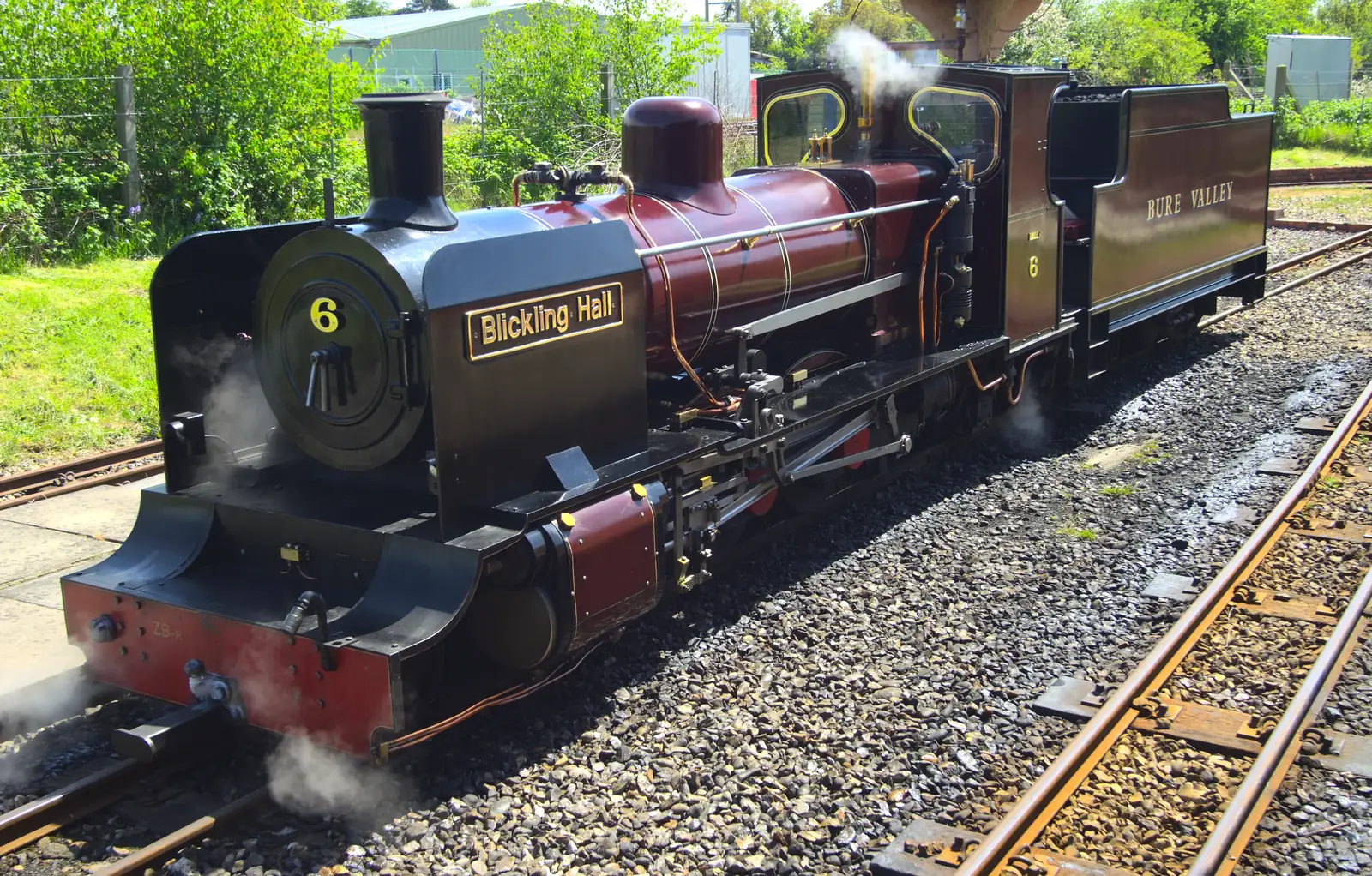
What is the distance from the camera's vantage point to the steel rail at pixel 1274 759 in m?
3.88

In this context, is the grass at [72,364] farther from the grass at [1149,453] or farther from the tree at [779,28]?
the tree at [779,28]

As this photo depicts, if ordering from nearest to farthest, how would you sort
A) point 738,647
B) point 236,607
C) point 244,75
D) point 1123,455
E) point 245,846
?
point 245,846 → point 236,607 → point 738,647 → point 1123,455 → point 244,75

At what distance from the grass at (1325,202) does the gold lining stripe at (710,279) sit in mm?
15856

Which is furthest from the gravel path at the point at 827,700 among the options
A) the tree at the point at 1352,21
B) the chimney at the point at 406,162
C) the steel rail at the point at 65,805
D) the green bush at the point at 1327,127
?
the tree at the point at 1352,21

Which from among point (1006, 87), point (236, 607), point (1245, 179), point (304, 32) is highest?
point (304, 32)

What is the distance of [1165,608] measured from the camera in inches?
232

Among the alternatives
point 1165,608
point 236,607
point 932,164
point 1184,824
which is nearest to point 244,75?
point 932,164

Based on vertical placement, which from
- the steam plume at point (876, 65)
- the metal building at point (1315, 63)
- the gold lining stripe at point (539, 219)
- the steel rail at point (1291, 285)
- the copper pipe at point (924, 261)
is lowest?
the steel rail at point (1291, 285)

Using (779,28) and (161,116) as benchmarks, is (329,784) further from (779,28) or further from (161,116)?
(779,28)

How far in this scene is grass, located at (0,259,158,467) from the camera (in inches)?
354

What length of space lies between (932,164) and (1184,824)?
4949 millimetres

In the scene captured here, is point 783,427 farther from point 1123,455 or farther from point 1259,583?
point 1123,455

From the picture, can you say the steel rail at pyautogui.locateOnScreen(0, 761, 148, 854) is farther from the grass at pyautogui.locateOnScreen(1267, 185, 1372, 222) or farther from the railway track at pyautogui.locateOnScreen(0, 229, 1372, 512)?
the grass at pyautogui.locateOnScreen(1267, 185, 1372, 222)

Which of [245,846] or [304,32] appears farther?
[304,32]
